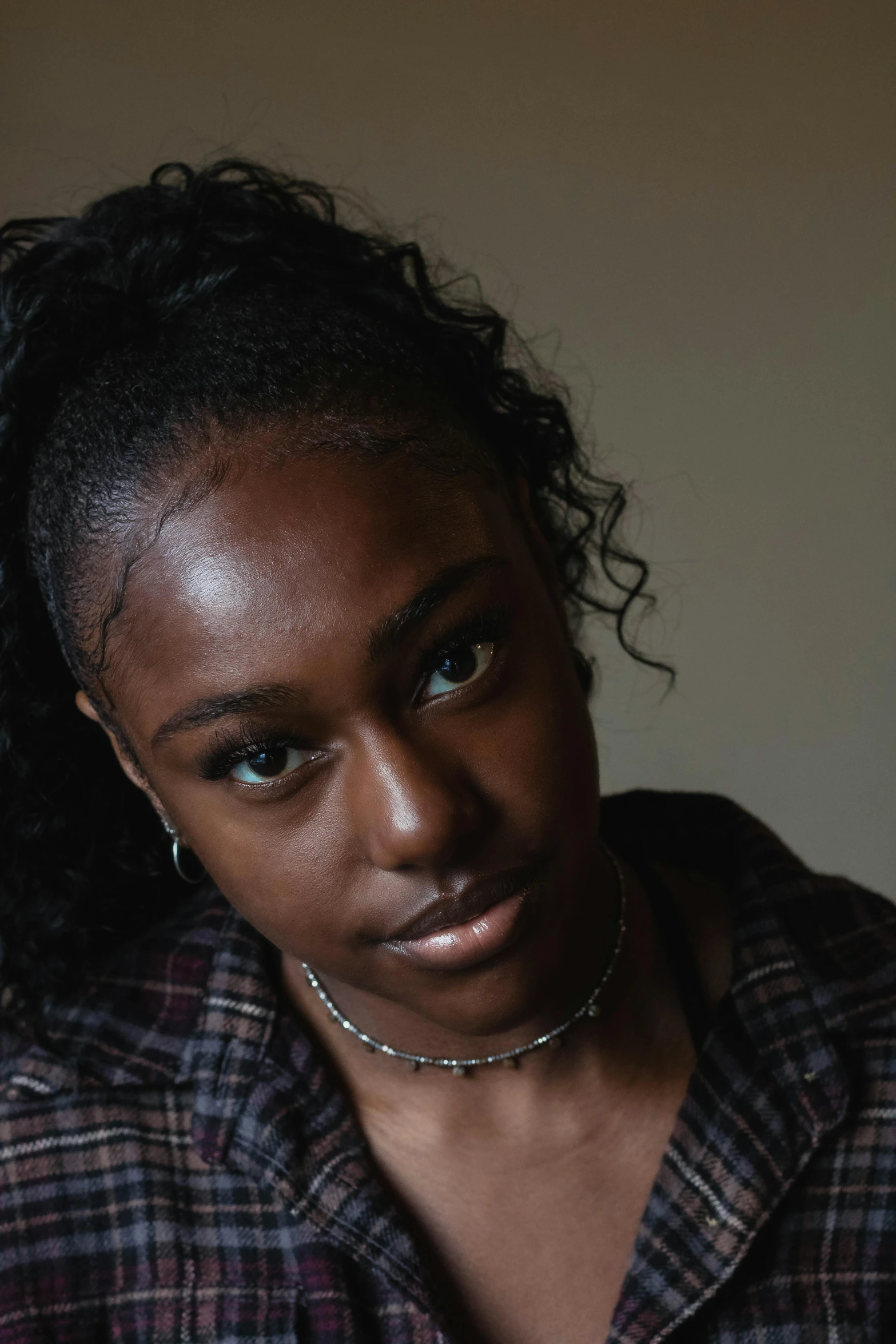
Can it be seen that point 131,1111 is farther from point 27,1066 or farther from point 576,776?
point 576,776

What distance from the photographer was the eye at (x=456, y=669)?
2.88 feet

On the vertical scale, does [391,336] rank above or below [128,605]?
above

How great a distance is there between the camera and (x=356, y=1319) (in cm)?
101

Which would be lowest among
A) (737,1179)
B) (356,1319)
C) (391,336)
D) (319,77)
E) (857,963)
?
(356,1319)

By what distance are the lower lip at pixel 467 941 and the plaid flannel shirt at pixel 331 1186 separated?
0.81 feet

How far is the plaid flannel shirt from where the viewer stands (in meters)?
1.00

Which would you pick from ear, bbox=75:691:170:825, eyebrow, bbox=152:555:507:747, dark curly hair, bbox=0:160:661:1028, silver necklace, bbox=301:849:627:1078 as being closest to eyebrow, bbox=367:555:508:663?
eyebrow, bbox=152:555:507:747

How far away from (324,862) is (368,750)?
0.08 meters

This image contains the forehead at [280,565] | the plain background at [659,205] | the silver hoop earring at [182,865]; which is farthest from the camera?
the plain background at [659,205]

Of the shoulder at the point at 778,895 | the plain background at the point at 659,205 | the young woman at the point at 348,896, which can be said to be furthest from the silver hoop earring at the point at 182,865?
the plain background at the point at 659,205

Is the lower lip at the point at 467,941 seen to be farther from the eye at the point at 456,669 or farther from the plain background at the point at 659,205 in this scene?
the plain background at the point at 659,205

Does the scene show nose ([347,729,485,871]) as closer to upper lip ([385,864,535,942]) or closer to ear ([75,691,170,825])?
upper lip ([385,864,535,942])

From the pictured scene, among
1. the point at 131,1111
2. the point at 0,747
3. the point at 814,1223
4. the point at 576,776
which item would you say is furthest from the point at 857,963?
the point at 0,747

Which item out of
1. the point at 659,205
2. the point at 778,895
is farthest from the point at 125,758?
the point at 659,205
